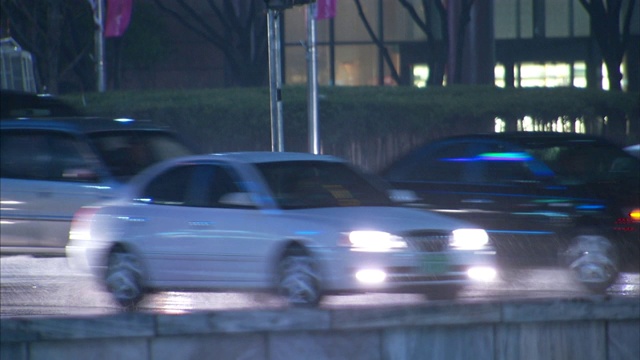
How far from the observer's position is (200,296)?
506 inches

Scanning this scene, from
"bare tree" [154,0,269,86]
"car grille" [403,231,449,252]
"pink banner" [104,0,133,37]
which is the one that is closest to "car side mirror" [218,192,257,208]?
"car grille" [403,231,449,252]

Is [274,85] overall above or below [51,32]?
below

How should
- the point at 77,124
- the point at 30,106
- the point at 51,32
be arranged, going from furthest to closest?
the point at 51,32, the point at 30,106, the point at 77,124

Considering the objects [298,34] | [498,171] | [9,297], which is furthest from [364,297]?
[298,34]

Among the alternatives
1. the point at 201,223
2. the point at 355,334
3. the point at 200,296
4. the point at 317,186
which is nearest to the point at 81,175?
the point at 200,296

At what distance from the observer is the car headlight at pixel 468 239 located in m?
10.6

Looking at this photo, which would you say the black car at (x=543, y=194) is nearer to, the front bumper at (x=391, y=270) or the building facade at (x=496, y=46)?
the front bumper at (x=391, y=270)

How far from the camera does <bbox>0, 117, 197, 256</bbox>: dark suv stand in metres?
13.8

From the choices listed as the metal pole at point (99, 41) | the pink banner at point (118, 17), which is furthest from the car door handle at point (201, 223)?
the pink banner at point (118, 17)

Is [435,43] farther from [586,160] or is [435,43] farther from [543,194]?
[543,194]

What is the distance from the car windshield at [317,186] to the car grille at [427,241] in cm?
88

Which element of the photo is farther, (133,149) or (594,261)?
(133,149)

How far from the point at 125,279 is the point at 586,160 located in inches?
188

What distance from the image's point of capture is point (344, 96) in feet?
87.6
